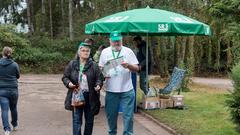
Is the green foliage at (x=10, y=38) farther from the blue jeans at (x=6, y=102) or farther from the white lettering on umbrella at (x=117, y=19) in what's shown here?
the blue jeans at (x=6, y=102)

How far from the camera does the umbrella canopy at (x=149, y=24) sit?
11422mm

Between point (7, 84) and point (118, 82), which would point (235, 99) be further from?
point (7, 84)

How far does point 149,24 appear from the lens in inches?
451

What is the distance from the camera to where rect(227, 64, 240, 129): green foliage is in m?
7.97

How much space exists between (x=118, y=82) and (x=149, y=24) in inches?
155

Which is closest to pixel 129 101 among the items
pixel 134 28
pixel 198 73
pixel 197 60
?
pixel 134 28

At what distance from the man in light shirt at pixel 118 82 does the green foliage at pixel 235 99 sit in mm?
1611

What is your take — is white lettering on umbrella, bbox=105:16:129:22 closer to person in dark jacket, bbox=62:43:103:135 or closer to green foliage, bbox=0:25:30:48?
person in dark jacket, bbox=62:43:103:135

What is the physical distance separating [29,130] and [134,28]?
3368 millimetres

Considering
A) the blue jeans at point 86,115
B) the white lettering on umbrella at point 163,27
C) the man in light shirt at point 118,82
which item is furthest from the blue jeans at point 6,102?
the white lettering on umbrella at point 163,27

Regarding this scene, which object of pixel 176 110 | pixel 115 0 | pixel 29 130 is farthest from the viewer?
pixel 115 0

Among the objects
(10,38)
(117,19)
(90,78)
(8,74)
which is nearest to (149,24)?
(117,19)

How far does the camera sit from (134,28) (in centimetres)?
1137

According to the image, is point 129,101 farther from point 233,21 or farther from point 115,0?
point 115,0
